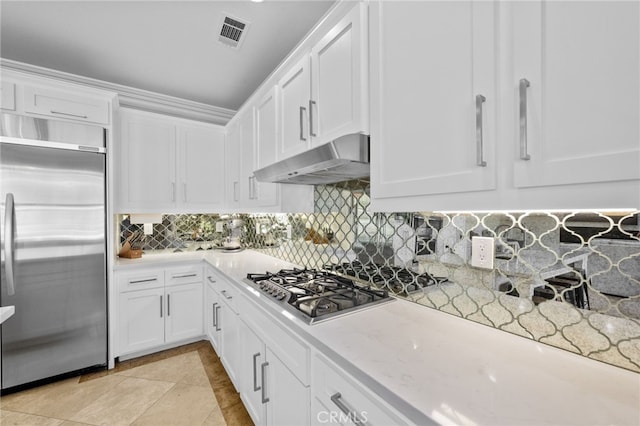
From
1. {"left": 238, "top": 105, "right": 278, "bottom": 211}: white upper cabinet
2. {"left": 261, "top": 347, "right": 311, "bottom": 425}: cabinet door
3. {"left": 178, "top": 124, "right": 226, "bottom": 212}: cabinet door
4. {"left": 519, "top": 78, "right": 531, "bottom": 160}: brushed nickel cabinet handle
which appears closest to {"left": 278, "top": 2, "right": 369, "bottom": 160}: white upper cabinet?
{"left": 238, "top": 105, "right": 278, "bottom": 211}: white upper cabinet

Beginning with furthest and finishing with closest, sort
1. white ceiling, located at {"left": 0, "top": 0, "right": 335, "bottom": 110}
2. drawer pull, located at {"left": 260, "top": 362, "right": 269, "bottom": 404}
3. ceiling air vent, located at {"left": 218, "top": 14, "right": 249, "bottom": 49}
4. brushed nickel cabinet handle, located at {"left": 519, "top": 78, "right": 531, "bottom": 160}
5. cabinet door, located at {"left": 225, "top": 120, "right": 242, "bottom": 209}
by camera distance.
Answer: cabinet door, located at {"left": 225, "top": 120, "right": 242, "bottom": 209} → ceiling air vent, located at {"left": 218, "top": 14, "right": 249, "bottom": 49} → white ceiling, located at {"left": 0, "top": 0, "right": 335, "bottom": 110} → drawer pull, located at {"left": 260, "top": 362, "right": 269, "bottom": 404} → brushed nickel cabinet handle, located at {"left": 519, "top": 78, "right": 531, "bottom": 160}

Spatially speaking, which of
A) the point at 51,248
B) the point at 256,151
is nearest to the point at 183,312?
the point at 51,248

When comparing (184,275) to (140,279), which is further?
(184,275)

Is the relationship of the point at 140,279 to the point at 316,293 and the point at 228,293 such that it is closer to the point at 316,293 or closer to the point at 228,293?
the point at 228,293

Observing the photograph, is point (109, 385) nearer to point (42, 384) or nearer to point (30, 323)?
point (42, 384)

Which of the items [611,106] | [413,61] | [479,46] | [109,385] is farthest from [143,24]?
[109,385]

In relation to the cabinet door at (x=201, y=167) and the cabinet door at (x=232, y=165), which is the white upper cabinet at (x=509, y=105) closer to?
the cabinet door at (x=232, y=165)

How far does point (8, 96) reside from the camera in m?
2.07

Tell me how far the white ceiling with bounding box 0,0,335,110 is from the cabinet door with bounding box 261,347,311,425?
2.09 meters

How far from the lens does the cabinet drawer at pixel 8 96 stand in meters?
2.06

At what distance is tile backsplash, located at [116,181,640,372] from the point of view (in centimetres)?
82

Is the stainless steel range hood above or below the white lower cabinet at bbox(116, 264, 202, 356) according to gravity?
above

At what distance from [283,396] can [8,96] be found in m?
2.78

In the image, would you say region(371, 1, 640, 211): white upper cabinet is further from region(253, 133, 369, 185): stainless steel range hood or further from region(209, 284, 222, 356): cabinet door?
region(209, 284, 222, 356): cabinet door
